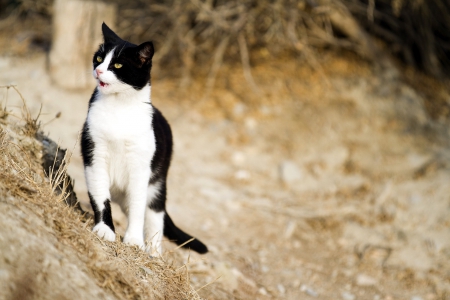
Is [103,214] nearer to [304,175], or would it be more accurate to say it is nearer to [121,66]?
[121,66]

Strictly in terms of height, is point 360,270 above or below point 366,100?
below

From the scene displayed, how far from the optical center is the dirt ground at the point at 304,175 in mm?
4473

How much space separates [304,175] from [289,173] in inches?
7.4

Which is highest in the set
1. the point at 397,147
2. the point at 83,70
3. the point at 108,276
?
the point at 108,276

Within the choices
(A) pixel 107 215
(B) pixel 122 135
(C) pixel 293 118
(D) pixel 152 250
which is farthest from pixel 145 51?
(C) pixel 293 118

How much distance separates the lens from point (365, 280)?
4.49m

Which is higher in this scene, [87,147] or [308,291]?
[87,147]

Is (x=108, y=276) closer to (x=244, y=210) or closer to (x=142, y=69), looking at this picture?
(x=142, y=69)

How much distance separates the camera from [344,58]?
7.18 meters

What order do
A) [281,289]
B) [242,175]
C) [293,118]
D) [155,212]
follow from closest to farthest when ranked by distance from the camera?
[155,212], [281,289], [242,175], [293,118]

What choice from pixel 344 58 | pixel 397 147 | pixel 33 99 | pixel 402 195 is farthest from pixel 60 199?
pixel 344 58

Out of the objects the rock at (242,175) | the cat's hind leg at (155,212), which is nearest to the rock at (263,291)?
the cat's hind leg at (155,212)

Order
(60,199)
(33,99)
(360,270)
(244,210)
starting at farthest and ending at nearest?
(33,99), (244,210), (360,270), (60,199)

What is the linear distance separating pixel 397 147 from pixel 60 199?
4720 millimetres
